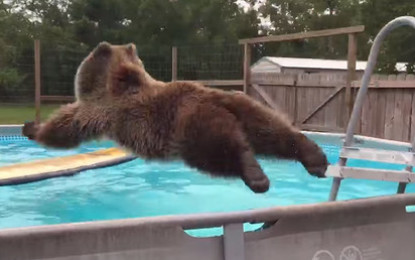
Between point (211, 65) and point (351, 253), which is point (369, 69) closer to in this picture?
point (351, 253)

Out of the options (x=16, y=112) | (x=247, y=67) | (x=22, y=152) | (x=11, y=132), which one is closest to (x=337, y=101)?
(x=247, y=67)

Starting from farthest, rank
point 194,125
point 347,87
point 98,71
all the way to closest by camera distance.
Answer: point 347,87, point 98,71, point 194,125

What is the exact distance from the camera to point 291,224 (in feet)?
5.55

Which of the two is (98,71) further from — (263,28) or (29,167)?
(263,28)

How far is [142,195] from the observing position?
5426 millimetres

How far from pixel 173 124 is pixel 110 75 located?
33 cm

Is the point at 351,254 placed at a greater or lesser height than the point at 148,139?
lesser

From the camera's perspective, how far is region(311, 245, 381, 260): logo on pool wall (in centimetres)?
176

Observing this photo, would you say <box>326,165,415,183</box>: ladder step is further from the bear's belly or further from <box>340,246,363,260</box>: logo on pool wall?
the bear's belly

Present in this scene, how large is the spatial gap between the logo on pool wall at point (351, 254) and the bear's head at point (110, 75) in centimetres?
84

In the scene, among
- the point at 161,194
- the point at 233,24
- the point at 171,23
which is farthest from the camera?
the point at 233,24

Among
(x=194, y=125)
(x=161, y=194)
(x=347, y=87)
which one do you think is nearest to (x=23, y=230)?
(x=194, y=125)

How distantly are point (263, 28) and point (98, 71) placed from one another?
71.3 feet

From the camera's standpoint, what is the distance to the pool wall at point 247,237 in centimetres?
136
